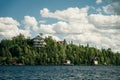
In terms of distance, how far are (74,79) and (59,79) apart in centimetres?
334

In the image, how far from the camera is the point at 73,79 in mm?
66500

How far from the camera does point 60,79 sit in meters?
67.0

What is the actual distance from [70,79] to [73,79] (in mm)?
668

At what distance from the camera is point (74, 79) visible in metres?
66.5

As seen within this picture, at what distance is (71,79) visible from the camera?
218 ft

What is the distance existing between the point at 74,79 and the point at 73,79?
0.22 meters

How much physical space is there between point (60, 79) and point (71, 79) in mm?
2504

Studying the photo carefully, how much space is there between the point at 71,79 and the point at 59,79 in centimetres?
271

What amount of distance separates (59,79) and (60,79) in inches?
9.1

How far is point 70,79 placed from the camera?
66.4 m
